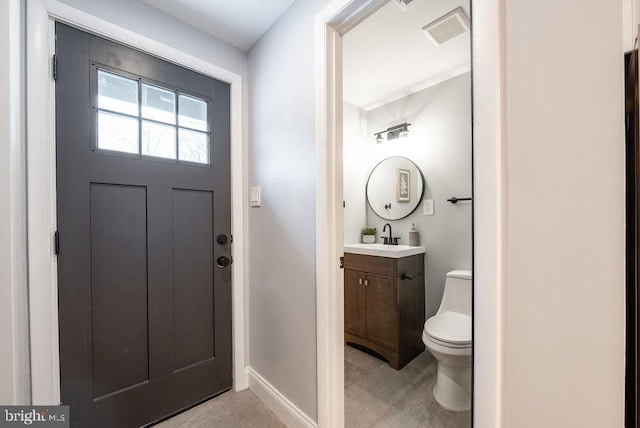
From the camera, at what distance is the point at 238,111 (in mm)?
1738

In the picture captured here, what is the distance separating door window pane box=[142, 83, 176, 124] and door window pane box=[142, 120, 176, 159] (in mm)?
44

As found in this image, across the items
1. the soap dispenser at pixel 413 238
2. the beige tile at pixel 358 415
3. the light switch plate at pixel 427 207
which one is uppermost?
the light switch plate at pixel 427 207

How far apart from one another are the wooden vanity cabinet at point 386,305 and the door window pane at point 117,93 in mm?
1816

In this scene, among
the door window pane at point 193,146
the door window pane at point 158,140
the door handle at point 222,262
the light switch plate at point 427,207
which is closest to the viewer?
the door window pane at point 158,140

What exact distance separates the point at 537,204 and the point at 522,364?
42 centimetres

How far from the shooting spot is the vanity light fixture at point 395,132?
7.93 feet

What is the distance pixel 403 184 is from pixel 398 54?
1.08 metres

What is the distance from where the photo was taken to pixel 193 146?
5.19 feet

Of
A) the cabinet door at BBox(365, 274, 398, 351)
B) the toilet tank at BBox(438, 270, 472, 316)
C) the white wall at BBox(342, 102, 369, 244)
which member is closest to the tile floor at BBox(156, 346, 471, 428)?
the cabinet door at BBox(365, 274, 398, 351)

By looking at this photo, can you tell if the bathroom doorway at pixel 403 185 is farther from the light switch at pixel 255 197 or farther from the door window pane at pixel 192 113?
the door window pane at pixel 192 113

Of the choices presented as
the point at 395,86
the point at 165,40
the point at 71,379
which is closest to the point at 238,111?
the point at 165,40

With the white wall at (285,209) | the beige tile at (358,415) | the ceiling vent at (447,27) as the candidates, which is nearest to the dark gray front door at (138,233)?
the white wall at (285,209)

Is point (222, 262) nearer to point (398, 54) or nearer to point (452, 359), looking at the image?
point (452, 359)

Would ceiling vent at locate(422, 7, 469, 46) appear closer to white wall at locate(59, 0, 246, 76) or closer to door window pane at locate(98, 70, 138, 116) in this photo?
white wall at locate(59, 0, 246, 76)
